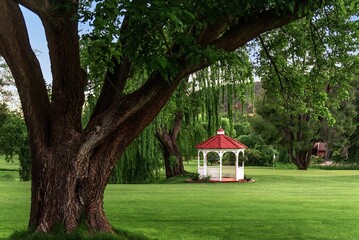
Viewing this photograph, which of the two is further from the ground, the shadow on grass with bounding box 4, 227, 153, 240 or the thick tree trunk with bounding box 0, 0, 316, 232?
the thick tree trunk with bounding box 0, 0, 316, 232

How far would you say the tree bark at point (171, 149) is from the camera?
27969mm

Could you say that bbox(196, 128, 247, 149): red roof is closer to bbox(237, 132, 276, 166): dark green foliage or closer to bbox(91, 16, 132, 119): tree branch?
bbox(91, 16, 132, 119): tree branch

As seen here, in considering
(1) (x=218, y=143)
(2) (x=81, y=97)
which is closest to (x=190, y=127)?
(1) (x=218, y=143)

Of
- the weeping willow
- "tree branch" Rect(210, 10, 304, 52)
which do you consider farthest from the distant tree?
the weeping willow

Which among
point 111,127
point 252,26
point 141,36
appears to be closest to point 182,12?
point 141,36

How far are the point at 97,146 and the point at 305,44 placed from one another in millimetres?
5221

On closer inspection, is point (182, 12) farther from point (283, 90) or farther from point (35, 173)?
point (283, 90)

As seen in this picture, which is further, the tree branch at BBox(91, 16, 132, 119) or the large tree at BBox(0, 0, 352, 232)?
the tree branch at BBox(91, 16, 132, 119)

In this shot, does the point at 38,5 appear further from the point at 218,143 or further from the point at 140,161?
the point at 218,143

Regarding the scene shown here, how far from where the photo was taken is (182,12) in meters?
5.36

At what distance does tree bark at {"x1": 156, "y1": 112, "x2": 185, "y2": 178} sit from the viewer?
91.8ft

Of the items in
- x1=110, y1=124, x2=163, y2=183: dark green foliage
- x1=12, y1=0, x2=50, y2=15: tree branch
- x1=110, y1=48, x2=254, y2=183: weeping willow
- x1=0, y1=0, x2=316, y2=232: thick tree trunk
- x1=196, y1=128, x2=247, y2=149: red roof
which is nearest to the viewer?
x1=12, y1=0, x2=50, y2=15: tree branch

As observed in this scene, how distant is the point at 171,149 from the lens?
28219mm

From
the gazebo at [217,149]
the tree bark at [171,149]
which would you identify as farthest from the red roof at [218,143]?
the tree bark at [171,149]
